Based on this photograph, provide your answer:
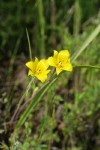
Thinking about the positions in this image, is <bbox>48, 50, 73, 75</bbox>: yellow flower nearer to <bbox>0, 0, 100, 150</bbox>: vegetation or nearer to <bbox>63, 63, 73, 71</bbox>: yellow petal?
<bbox>63, 63, 73, 71</bbox>: yellow petal

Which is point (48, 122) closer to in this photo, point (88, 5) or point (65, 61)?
point (65, 61)

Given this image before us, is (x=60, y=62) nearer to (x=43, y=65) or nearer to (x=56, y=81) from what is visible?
(x=43, y=65)

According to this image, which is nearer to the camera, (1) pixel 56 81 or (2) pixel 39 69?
(2) pixel 39 69

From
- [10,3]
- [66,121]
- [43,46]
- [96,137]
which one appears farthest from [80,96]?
[10,3]

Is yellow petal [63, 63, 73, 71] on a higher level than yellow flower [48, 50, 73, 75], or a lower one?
lower

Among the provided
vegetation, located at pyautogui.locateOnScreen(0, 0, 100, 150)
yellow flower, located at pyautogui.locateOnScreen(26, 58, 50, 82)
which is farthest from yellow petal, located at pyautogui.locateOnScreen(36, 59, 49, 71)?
vegetation, located at pyautogui.locateOnScreen(0, 0, 100, 150)

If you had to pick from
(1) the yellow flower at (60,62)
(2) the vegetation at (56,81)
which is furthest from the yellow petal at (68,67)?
(2) the vegetation at (56,81)

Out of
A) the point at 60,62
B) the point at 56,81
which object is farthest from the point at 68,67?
the point at 56,81
